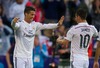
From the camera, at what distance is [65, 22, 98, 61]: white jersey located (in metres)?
10.8

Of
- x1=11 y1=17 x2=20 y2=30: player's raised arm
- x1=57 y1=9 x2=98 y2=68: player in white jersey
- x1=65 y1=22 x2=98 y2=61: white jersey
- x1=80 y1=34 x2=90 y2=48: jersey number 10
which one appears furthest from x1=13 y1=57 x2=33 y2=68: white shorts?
x1=80 y1=34 x2=90 y2=48: jersey number 10

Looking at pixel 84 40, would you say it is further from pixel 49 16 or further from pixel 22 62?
pixel 49 16

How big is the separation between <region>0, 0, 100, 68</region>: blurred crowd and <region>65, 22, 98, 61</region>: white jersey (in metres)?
2.80

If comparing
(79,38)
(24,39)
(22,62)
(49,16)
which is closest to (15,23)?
(24,39)

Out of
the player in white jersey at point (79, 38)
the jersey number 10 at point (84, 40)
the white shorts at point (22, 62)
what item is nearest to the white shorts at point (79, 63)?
the player in white jersey at point (79, 38)

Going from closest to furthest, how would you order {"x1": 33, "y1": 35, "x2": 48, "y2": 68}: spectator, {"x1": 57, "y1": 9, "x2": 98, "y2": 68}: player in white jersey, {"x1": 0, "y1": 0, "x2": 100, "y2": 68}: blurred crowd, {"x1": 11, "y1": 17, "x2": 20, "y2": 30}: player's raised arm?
1. {"x1": 57, "y1": 9, "x2": 98, "y2": 68}: player in white jersey
2. {"x1": 11, "y1": 17, "x2": 20, "y2": 30}: player's raised arm
3. {"x1": 33, "y1": 35, "x2": 48, "y2": 68}: spectator
4. {"x1": 0, "y1": 0, "x2": 100, "y2": 68}: blurred crowd

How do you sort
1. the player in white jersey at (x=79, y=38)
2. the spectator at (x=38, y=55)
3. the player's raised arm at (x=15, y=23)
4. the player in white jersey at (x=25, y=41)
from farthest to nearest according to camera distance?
the spectator at (x=38, y=55) < the player in white jersey at (x=25, y=41) < the player's raised arm at (x=15, y=23) < the player in white jersey at (x=79, y=38)

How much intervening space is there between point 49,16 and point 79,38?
6.77 m

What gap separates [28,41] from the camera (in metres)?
11.5

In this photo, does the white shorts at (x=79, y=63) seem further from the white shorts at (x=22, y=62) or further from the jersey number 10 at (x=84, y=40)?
the white shorts at (x=22, y=62)

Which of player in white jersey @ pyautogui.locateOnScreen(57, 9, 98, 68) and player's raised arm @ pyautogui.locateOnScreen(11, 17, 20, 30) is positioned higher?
player's raised arm @ pyautogui.locateOnScreen(11, 17, 20, 30)

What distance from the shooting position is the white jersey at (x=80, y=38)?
10.8 metres

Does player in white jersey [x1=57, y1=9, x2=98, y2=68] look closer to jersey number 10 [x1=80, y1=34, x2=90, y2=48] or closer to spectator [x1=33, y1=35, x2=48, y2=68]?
jersey number 10 [x1=80, y1=34, x2=90, y2=48]

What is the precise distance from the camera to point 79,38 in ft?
35.6
